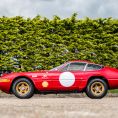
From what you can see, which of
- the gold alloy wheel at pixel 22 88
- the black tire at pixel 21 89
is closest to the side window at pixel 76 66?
the black tire at pixel 21 89

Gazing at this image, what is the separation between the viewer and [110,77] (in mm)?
15977

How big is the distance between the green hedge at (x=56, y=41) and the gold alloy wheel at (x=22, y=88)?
5.49m

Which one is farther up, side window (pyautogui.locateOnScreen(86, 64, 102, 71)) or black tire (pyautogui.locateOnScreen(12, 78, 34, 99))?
side window (pyautogui.locateOnScreen(86, 64, 102, 71))

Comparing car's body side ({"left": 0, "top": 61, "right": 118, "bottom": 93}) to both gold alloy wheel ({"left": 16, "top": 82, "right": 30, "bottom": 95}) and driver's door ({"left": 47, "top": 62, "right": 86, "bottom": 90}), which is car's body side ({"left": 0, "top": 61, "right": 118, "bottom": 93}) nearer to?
driver's door ({"left": 47, "top": 62, "right": 86, "bottom": 90})

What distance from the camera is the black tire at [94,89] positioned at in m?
15.9

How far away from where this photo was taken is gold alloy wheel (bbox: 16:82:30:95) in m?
16.0

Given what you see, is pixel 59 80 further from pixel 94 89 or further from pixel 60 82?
pixel 94 89

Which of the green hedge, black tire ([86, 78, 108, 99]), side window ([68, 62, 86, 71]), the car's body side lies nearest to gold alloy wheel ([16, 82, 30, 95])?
the car's body side

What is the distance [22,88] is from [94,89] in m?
2.41

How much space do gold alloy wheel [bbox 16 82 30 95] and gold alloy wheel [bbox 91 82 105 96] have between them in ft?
7.12

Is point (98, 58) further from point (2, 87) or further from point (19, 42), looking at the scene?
point (2, 87)

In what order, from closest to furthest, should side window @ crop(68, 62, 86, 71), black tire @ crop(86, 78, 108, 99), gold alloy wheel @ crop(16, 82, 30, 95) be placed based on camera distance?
black tire @ crop(86, 78, 108, 99), gold alloy wheel @ crop(16, 82, 30, 95), side window @ crop(68, 62, 86, 71)

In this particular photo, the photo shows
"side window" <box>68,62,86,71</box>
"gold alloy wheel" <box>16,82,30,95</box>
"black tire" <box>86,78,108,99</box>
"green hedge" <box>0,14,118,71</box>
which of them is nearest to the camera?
"black tire" <box>86,78,108,99</box>

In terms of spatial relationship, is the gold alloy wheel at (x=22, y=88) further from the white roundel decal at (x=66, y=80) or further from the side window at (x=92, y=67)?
the side window at (x=92, y=67)
